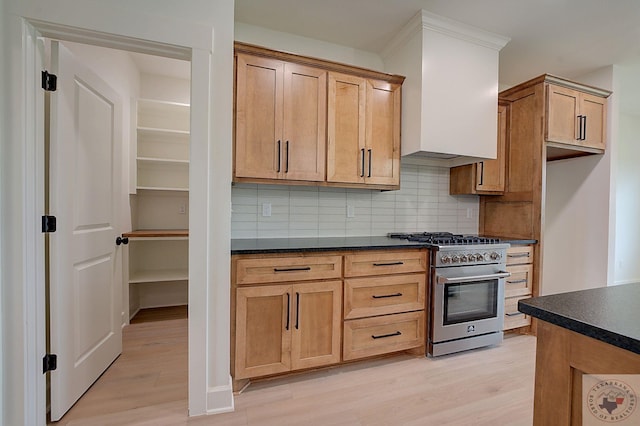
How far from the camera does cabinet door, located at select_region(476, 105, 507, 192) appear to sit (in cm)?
297

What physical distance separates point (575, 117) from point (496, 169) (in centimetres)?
87

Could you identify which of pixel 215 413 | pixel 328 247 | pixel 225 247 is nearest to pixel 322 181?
pixel 328 247

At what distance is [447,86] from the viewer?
2482 mm

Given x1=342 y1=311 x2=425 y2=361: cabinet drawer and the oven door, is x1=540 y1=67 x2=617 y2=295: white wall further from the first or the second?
x1=342 y1=311 x2=425 y2=361: cabinet drawer

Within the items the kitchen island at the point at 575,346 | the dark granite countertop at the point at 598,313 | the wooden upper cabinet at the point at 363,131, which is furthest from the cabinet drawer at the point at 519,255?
the kitchen island at the point at 575,346

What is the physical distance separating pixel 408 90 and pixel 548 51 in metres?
1.57

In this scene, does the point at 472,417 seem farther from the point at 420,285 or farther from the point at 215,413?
the point at 215,413

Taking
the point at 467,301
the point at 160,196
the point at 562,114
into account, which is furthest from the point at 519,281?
the point at 160,196

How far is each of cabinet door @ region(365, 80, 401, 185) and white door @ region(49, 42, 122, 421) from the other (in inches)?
77.1

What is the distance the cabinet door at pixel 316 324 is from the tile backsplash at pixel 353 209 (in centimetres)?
75

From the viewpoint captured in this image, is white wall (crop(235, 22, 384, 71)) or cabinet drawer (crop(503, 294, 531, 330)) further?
cabinet drawer (crop(503, 294, 531, 330))

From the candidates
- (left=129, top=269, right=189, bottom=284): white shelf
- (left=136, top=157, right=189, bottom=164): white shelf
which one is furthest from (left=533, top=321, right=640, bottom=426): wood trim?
(left=136, top=157, right=189, bottom=164): white shelf

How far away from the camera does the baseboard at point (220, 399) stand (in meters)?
1.67

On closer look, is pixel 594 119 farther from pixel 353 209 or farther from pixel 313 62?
pixel 313 62
